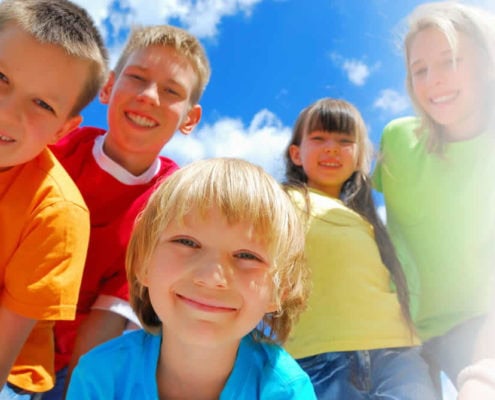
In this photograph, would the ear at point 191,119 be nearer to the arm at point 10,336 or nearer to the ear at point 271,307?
the arm at point 10,336

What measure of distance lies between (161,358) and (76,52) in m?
1.00

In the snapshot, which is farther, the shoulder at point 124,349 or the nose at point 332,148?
the nose at point 332,148

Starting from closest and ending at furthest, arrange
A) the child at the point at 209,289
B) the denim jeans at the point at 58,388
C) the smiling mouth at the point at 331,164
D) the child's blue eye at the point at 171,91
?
the child at the point at 209,289 < the denim jeans at the point at 58,388 < the child's blue eye at the point at 171,91 < the smiling mouth at the point at 331,164

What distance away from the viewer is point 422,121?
2.51 m

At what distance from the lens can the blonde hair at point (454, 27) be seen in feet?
7.45

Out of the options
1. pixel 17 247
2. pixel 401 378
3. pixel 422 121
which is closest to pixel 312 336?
pixel 401 378

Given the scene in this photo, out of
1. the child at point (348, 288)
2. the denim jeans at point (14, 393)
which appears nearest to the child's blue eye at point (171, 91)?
the child at point (348, 288)

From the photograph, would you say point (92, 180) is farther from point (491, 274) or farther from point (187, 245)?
point (491, 274)

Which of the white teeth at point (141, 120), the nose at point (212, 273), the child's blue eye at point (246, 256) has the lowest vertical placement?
the nose at point (212, 273)

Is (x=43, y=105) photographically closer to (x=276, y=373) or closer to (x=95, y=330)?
(x=95, y=330)

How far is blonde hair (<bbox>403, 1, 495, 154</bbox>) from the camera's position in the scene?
2270mm

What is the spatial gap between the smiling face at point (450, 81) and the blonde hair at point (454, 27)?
21 mm

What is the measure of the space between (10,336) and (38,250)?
9.9 inches

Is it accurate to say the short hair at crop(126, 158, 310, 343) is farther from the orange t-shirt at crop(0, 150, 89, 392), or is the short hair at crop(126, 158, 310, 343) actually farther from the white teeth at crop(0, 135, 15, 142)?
the white teeth at crop(0, 135, 15, 142)
